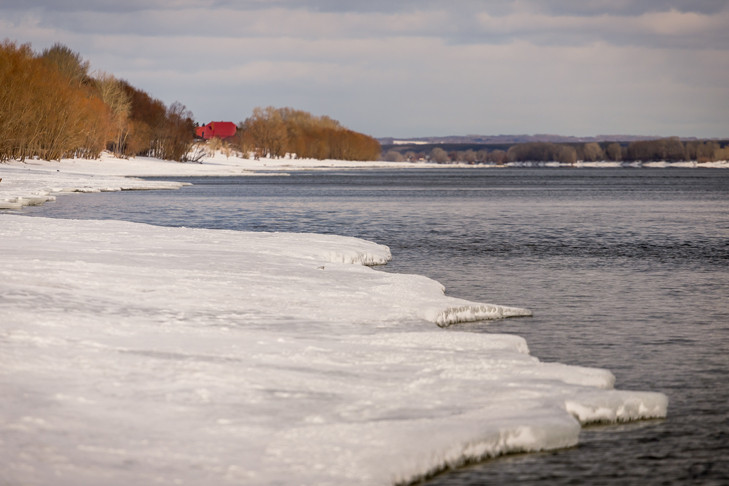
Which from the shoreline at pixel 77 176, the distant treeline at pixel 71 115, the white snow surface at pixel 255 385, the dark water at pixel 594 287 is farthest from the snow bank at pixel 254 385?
the distant treeline at pixel 71 115

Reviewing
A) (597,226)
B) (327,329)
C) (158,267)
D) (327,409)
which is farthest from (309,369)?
(597,226)

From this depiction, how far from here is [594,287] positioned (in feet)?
53.1

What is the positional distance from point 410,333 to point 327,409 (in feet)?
9.65

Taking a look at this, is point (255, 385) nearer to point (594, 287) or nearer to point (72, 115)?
point (594, 287)

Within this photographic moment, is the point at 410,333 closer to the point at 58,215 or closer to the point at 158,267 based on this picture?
the point at 158,267

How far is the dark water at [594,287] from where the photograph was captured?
281 inches

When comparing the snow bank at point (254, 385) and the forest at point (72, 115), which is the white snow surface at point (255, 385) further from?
the forest at point (72, 115)

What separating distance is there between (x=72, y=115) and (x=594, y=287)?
75.6 m

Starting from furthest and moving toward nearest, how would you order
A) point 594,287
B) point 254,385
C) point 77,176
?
point 77,176
point 594,287
point 254,385

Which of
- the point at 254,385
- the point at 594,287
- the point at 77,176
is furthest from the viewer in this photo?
the point at 77,176

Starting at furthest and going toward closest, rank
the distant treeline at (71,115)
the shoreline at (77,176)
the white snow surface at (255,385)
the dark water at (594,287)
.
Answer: the distant treeline at (71,115)
the shoreline at (77,176)
the dark water at (594,287)
the white snow surface at (255,385)

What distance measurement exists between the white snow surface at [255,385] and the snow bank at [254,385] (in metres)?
0.02

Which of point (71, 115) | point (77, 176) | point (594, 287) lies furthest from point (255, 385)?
point (71, 115)

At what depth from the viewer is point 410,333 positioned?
10117mm
